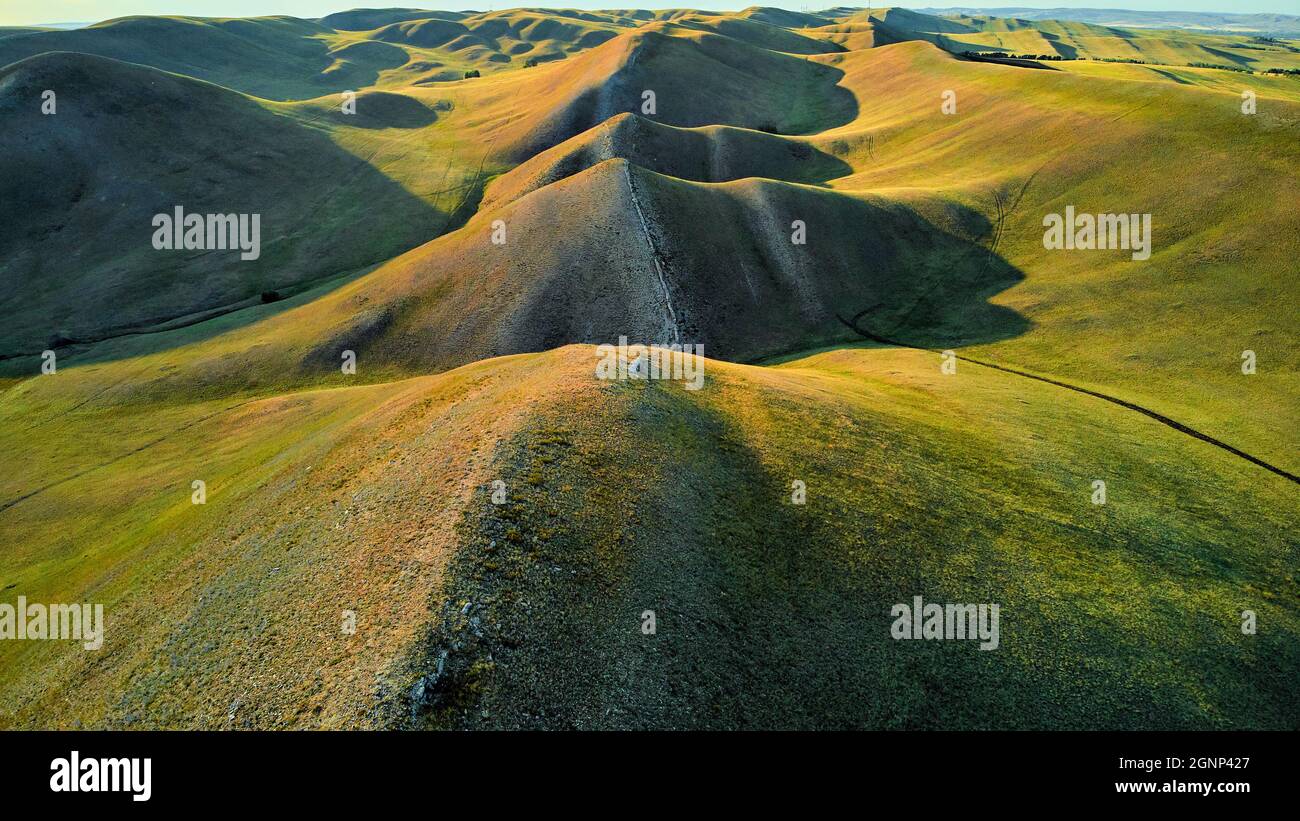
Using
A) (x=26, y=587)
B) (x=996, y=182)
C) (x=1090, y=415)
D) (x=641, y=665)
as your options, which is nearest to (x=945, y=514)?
(x=641, y=665)

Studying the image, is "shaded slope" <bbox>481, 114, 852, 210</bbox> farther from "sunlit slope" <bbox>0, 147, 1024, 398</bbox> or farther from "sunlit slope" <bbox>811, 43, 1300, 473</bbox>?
"sunlit slope" <bbox>0, 147, 1024, 398</bbox>

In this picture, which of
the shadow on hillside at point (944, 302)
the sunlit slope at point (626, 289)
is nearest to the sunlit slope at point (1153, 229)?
the shadow on hillside at point (944, 302)

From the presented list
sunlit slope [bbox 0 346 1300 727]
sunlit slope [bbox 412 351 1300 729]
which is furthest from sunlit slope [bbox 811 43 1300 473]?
sunlit slope [bbox 412 351 1300 729]

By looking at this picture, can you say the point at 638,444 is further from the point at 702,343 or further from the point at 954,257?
the point at 954,257

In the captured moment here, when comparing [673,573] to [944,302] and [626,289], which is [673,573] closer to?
[626,289]

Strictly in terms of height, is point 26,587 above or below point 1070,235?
below

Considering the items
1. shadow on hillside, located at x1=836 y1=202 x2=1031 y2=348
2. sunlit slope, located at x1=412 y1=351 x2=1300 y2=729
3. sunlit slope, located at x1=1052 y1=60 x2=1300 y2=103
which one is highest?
sunlit slope, located at x1=1052 y1=60 x2=1300 y2=103

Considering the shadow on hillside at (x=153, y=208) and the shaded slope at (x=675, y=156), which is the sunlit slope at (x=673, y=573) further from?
the shaded slope at (x=675, y=156)
